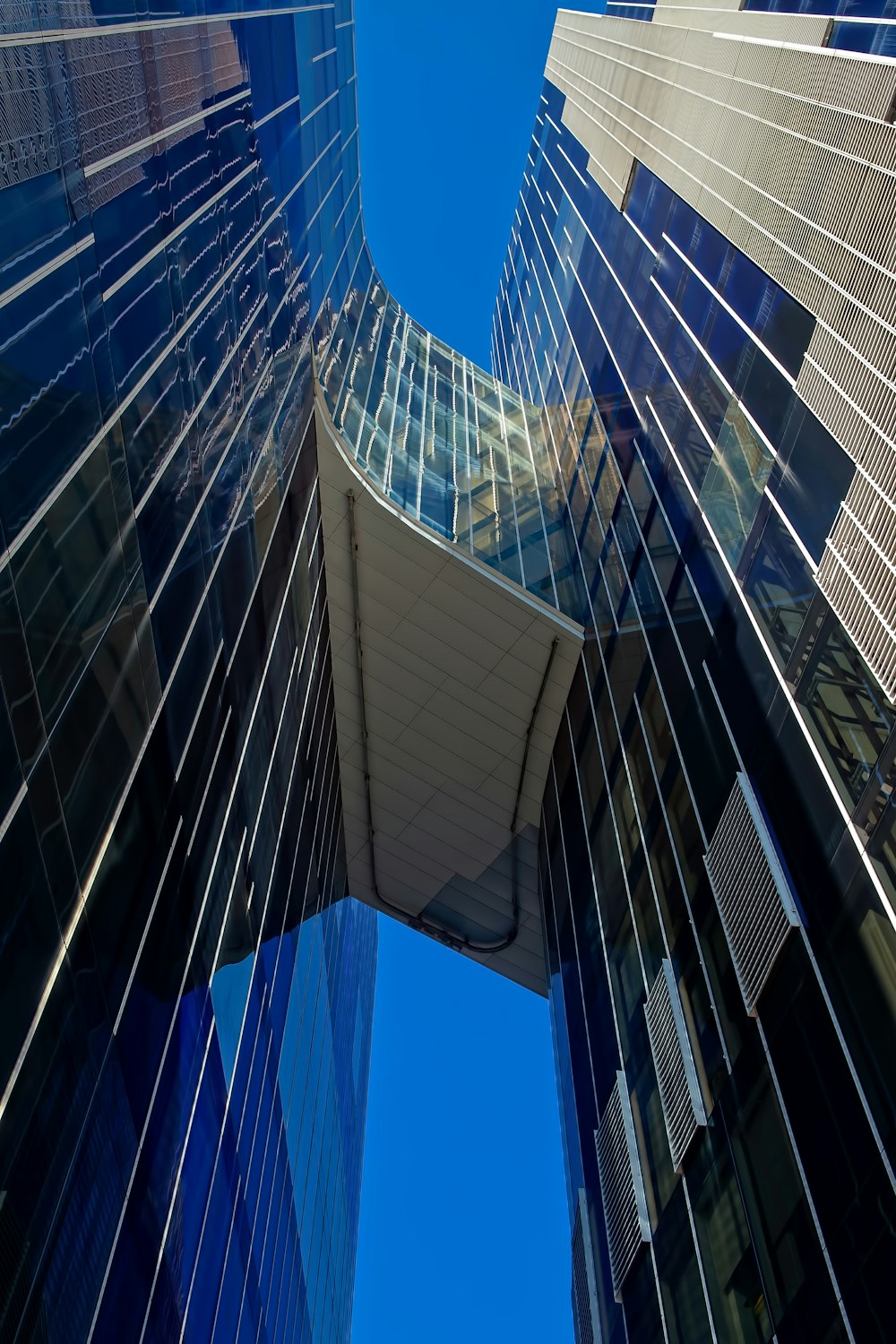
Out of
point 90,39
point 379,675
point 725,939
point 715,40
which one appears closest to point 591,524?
point 379,675

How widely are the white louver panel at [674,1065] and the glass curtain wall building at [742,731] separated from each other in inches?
2.8

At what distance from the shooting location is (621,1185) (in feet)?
59.9

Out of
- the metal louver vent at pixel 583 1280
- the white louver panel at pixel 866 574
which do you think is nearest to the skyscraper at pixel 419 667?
the white louver panel at pixel 866 574

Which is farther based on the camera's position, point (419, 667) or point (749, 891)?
point (419, 667)

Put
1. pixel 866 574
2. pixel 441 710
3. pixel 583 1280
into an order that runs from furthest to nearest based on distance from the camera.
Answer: pixel 441 710, pixel 583 1280, pixel 866 574

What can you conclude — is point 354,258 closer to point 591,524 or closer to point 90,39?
point 591,524

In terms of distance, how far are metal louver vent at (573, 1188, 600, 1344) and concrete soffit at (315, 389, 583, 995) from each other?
37.3 feet

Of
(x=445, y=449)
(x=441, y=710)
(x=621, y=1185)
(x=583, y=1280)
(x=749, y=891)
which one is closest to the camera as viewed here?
(x=749, y=891)

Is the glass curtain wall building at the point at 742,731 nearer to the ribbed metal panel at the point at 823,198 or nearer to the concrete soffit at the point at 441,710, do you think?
the ribbed metal panel at the point at 823,198

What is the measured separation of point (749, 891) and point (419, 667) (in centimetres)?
1581

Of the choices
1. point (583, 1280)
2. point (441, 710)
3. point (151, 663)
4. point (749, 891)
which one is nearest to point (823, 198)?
point (749, 891)

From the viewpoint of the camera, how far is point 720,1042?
14.7m

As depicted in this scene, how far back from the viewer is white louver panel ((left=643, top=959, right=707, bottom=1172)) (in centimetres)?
1540

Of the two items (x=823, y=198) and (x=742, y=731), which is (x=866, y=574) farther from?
(x=823, y=198)
